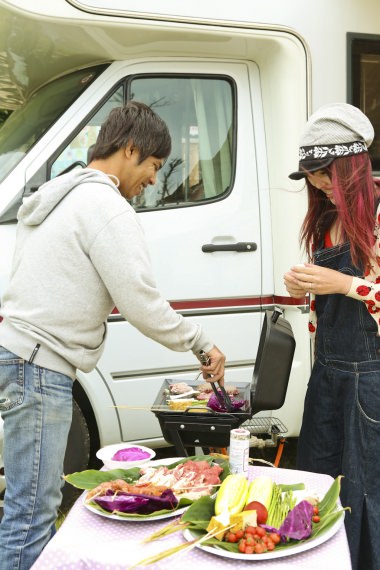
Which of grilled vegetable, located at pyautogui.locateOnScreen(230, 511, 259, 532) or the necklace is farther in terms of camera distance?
the necklace

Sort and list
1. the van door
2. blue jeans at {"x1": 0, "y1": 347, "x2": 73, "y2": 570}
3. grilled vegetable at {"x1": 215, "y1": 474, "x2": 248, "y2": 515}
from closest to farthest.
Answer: grilled vegetable at {"x1": 215, "y1": 474, "x2": 248, "y2": 515}
blue jeans at {"x1": 0, "y1": 347, "x2": 73, "y2": 570}
the van door

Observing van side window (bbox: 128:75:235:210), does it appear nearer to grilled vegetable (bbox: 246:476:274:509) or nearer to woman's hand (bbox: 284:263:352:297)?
woman's hand (bbox: 284:263:352:297)

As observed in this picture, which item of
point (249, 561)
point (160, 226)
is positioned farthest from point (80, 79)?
point (249, 561)

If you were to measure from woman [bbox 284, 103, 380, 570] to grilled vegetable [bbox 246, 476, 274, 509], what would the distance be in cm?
57

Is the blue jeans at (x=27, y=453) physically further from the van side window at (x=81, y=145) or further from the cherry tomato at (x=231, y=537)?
the van side window at (x=81, y=145)

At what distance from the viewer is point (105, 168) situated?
94.3 inches

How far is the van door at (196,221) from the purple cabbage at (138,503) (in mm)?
1716

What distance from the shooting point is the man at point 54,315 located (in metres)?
2.13

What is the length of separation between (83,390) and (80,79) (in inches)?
62.0

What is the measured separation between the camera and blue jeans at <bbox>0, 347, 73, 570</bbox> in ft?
7.09

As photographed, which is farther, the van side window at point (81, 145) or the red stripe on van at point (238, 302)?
the red stripe on van at point (238, 302)

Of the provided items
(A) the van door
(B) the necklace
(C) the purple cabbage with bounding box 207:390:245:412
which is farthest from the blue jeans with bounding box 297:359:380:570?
(A) the van door

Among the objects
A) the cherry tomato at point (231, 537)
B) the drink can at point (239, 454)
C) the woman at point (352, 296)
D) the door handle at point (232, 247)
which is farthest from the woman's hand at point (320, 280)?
the door handle at point (232, 247)

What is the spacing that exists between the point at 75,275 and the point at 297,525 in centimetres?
97
